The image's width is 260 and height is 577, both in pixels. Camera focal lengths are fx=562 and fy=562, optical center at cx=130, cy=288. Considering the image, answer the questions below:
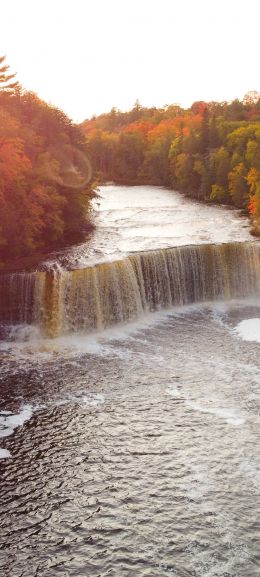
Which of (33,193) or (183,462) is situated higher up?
(33,193)

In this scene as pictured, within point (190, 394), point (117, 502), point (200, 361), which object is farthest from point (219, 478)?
point (200, 361)

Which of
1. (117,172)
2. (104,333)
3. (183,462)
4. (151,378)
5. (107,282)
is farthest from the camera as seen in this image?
(117,172)

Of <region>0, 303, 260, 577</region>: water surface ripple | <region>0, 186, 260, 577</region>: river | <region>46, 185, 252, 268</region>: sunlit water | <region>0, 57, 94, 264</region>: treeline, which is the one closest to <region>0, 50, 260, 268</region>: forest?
<region>0, 57, 94, 264</region>: treeline

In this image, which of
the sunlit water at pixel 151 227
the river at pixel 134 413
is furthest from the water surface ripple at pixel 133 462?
the sunlit water at pixel 151 227

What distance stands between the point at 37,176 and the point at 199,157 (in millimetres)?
33293

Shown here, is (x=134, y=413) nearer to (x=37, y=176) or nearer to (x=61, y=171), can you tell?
(x=37, y=176)

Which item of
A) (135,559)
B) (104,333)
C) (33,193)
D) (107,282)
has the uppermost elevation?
(33,193)

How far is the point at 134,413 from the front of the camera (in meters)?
15.7

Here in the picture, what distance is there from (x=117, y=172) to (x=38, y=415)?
2836 inches

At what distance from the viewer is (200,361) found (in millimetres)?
19172

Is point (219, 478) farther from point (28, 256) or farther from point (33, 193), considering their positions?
point (33, 193)

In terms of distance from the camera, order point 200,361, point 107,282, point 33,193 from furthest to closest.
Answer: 1. point 33,193
2. point 107,282
3. point 200,361

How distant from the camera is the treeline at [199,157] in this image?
46.4 metres

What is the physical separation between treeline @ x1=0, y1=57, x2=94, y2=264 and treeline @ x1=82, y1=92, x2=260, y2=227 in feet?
15.0
